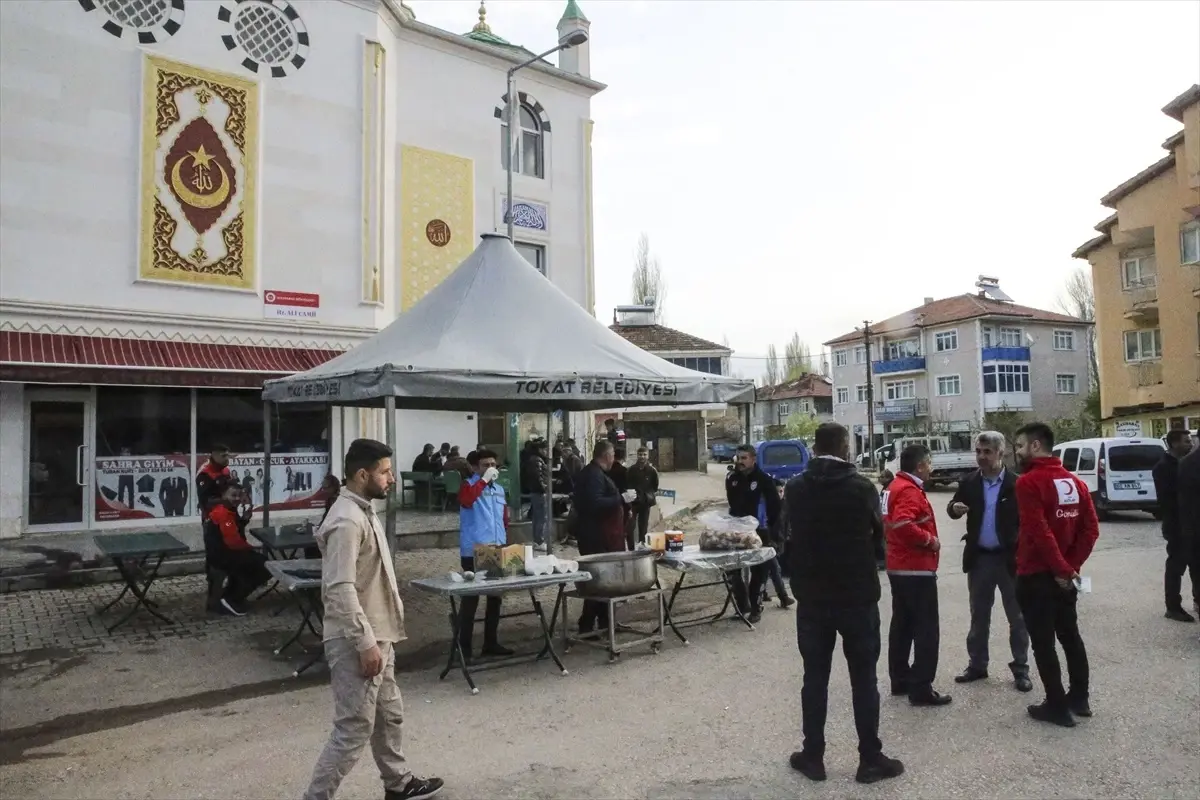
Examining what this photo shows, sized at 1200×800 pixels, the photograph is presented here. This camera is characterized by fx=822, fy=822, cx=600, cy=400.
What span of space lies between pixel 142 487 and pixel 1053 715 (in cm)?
1374

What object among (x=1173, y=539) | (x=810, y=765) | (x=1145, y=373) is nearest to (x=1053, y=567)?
(x=810, y=765)

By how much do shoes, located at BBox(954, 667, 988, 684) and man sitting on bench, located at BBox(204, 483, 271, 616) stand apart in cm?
660

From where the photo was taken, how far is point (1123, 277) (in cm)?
3319

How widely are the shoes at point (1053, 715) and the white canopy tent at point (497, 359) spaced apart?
4.26 meters

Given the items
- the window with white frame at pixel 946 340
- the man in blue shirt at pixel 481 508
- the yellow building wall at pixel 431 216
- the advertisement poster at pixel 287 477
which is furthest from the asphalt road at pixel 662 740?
the window with white frame at pixel 946 340

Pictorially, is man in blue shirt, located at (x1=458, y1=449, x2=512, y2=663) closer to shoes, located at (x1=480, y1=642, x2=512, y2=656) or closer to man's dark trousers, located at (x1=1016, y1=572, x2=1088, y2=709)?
shoes, located at (x1=480, y1=642, x2=512, y2=656)

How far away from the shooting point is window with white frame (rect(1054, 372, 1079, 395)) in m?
52.3

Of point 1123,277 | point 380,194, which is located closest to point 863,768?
point 380,194

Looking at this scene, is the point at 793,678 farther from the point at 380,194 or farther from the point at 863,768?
the point at 380,194

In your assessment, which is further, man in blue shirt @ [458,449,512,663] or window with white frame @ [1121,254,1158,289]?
window with white frame @ [1121,254,1158,289]

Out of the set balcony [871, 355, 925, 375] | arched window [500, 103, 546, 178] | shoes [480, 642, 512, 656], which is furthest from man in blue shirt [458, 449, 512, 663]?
balcony [871, 355, 925, 375]

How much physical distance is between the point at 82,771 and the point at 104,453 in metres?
10.5

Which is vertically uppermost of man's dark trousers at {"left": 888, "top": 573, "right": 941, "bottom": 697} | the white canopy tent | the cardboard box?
the white canopy tent

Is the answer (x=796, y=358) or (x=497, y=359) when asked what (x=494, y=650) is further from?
(x=796, y=358)
